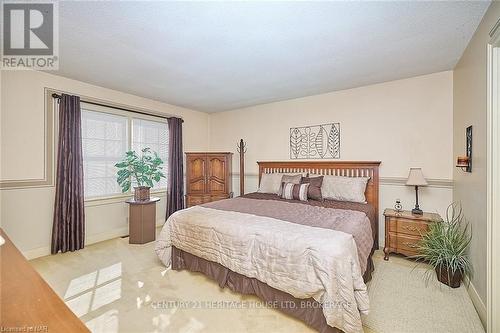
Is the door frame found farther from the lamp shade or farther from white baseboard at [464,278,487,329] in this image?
the lamp shade

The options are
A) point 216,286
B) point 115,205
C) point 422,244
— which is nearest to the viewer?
point 216,286

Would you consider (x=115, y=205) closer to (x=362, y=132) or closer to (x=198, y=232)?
(x=198, y=232)

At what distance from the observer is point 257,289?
213cm

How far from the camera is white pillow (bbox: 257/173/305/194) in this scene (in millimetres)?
4116

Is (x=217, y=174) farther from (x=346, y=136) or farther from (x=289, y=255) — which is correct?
(x=289, y=255)

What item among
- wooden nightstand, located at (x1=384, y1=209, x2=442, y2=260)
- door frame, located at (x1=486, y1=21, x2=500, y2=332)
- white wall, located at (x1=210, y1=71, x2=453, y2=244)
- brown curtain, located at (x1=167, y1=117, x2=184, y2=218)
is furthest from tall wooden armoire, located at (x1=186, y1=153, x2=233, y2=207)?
door frame, located at (x1=486, y1=21, x2=500, y2=332)

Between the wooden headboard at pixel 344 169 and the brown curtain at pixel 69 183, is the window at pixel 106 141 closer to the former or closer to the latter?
the brown curtain at pixel 69 183

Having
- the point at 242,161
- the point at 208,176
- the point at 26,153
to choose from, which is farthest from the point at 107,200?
the point at 242,161

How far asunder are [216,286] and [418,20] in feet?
10.4

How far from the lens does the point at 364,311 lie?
1.69 m

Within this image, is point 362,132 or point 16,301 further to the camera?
point 362,132

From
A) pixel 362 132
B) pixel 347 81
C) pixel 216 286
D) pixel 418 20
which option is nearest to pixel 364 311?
pixel 216 286
